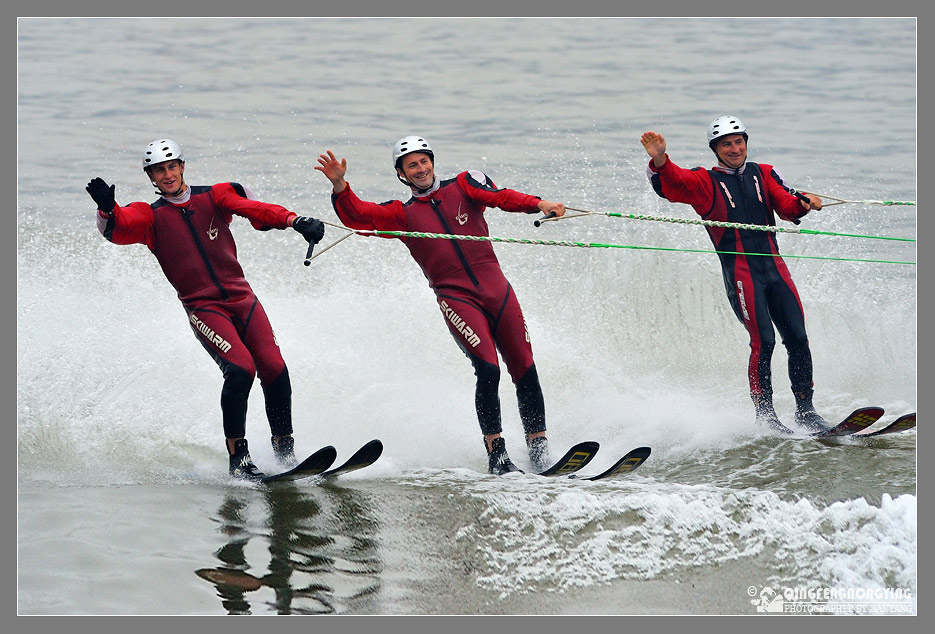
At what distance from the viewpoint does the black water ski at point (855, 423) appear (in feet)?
25.1

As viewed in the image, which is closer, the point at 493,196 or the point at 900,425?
the point at 493,196

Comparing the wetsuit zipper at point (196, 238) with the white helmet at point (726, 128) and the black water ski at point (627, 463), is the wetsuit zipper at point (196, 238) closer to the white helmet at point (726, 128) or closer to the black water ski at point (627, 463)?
the black water ski at point (627, 463)

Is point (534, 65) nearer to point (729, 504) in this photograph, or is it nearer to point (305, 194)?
point (305, 194)

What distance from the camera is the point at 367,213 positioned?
283 inches

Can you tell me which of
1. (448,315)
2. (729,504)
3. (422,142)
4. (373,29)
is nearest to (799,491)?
(729,504)

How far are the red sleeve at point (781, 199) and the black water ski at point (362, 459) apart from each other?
3.44 m

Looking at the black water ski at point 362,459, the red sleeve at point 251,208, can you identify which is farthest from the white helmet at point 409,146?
the black water ski at point 362,459

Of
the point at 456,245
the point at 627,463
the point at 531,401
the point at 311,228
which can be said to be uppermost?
the point at 311,228

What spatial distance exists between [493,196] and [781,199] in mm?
2358

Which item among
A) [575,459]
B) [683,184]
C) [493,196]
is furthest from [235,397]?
[683,184]

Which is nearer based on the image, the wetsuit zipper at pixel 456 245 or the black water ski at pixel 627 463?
the black water ski at pixel 627 463

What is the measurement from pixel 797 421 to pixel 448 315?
2.86m

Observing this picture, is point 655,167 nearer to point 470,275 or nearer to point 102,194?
point 470,275

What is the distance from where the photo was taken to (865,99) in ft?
64.8
